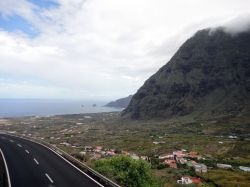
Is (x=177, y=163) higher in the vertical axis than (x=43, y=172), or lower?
lower

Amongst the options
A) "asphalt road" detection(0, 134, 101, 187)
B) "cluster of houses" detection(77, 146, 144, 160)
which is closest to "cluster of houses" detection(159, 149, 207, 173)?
"cluster of houses" detection(77, 146, 144, 160)

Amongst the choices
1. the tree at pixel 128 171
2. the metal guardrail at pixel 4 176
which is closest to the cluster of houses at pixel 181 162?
the tree at pixel 128 171

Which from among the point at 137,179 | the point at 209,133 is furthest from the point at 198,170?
the point at 209,133

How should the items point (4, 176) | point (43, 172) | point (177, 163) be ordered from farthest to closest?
point (177, 163), point (43, 172), point (4, 176)

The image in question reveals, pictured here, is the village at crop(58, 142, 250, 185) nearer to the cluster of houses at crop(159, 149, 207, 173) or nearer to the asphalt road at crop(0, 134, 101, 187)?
the cluster of houses at crop(159, 149, 207, 173)

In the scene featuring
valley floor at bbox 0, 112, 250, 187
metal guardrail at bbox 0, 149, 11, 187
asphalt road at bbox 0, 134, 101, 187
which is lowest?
valley floor at bbox 0, 112, 250, 187

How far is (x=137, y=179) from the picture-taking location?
69.6 feet

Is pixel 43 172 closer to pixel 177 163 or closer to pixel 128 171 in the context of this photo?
pixel 128 171

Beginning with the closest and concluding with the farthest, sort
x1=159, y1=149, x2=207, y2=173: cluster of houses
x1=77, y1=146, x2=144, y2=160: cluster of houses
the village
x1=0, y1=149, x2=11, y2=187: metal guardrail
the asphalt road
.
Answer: x1=0, y1=149, x2=11, y2=187: metal guardrail → the asphalt road → the village → x1=77, y1=146, x2=144, y2=160: cluster of houses → x1=159, y1=149, x2=207, y2=173: cluster of houses

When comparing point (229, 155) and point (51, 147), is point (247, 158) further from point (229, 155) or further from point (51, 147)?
point (51, 147)

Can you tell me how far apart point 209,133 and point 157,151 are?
191ft

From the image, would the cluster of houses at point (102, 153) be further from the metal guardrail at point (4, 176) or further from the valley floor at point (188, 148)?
the metal guardrail at point (4, 176)

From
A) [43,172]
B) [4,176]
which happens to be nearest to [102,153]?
[43,172]

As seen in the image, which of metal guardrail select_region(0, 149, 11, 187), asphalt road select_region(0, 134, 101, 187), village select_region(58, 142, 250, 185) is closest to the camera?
metal guardrail select_region(0, 149, 11, 187)
